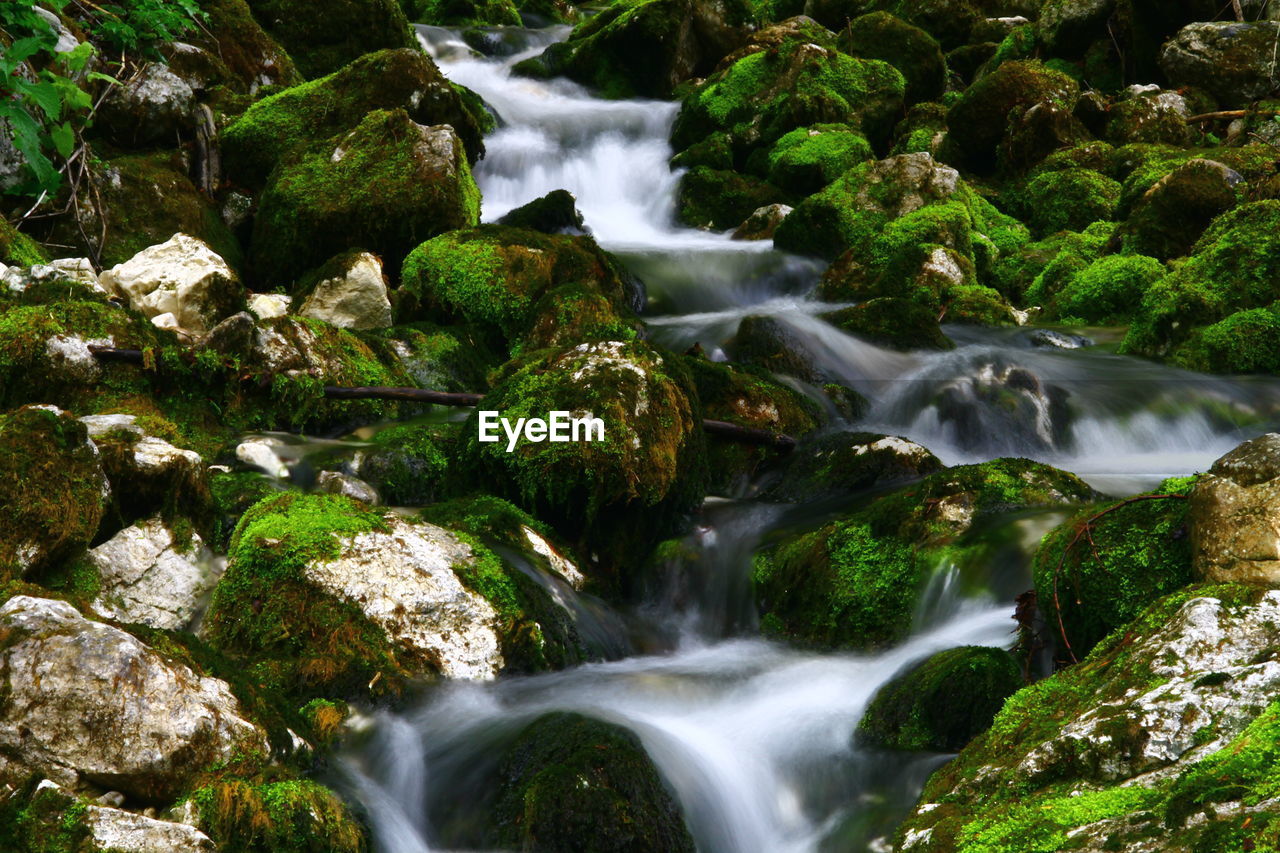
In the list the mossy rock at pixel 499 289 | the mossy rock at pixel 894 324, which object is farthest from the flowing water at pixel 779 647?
the mossy rock at pixel 499 289

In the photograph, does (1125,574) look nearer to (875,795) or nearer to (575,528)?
(875,795)

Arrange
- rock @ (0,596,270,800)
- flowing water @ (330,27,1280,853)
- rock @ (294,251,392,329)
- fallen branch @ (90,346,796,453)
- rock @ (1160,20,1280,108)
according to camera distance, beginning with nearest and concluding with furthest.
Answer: rock @ (0,596,270,800) < flowing water @ (330,27,1280,853) < fallen branch @ (90,346,796,453) < rock @ (294,251,392,329) < rock @ (1160,20,1280,108)

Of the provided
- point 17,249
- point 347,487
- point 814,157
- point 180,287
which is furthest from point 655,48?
point 347,487

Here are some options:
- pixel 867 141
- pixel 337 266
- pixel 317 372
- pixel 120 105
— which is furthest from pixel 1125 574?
pixel 867 141

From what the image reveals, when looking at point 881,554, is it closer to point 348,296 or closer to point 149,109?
point 348,296

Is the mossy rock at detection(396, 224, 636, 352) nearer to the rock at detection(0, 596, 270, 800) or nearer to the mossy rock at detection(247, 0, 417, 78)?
the rock at detection(0, 596, 270, 800)

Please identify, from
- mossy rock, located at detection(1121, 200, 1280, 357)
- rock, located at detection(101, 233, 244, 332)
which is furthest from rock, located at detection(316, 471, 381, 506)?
mossy rock, located at detection(1121, 200, 1280, 357)
